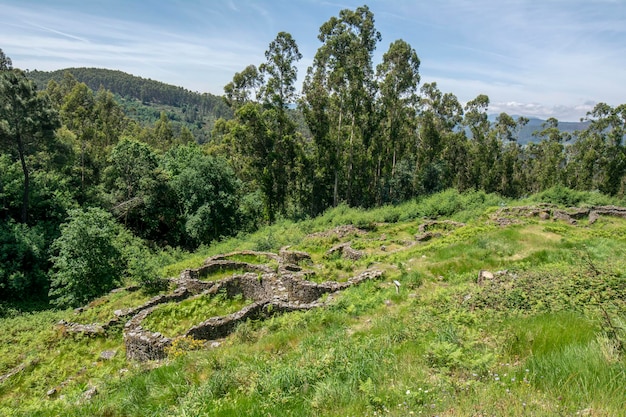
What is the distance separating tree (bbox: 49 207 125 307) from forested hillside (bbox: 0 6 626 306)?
6cm

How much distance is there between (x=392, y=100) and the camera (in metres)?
33.9

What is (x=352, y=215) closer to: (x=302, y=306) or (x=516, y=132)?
(x=302, y=306)

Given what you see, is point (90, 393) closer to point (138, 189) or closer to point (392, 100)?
point (138, 189)

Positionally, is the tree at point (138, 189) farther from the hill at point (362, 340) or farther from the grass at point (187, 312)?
the grass at point (187, 312)

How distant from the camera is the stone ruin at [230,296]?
982 cm

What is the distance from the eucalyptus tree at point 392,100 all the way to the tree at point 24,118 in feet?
88.9

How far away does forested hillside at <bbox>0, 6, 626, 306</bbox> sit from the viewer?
64.7 ft

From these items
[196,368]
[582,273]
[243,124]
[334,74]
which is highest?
[334,74]

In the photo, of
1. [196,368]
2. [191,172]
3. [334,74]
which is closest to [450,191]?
[334,74]

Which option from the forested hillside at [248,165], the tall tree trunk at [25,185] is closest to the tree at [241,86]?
the forested hillside at [248,165]

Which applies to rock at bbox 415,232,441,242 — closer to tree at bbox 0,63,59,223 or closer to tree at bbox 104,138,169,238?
tree at bbox 104,138,169,238

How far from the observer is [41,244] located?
21.0 metres

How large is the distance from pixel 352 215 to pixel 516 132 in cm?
4446

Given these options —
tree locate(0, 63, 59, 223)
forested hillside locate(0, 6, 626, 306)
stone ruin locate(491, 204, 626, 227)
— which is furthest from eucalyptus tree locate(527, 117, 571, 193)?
tree locate(0, 63, 59, 223)
